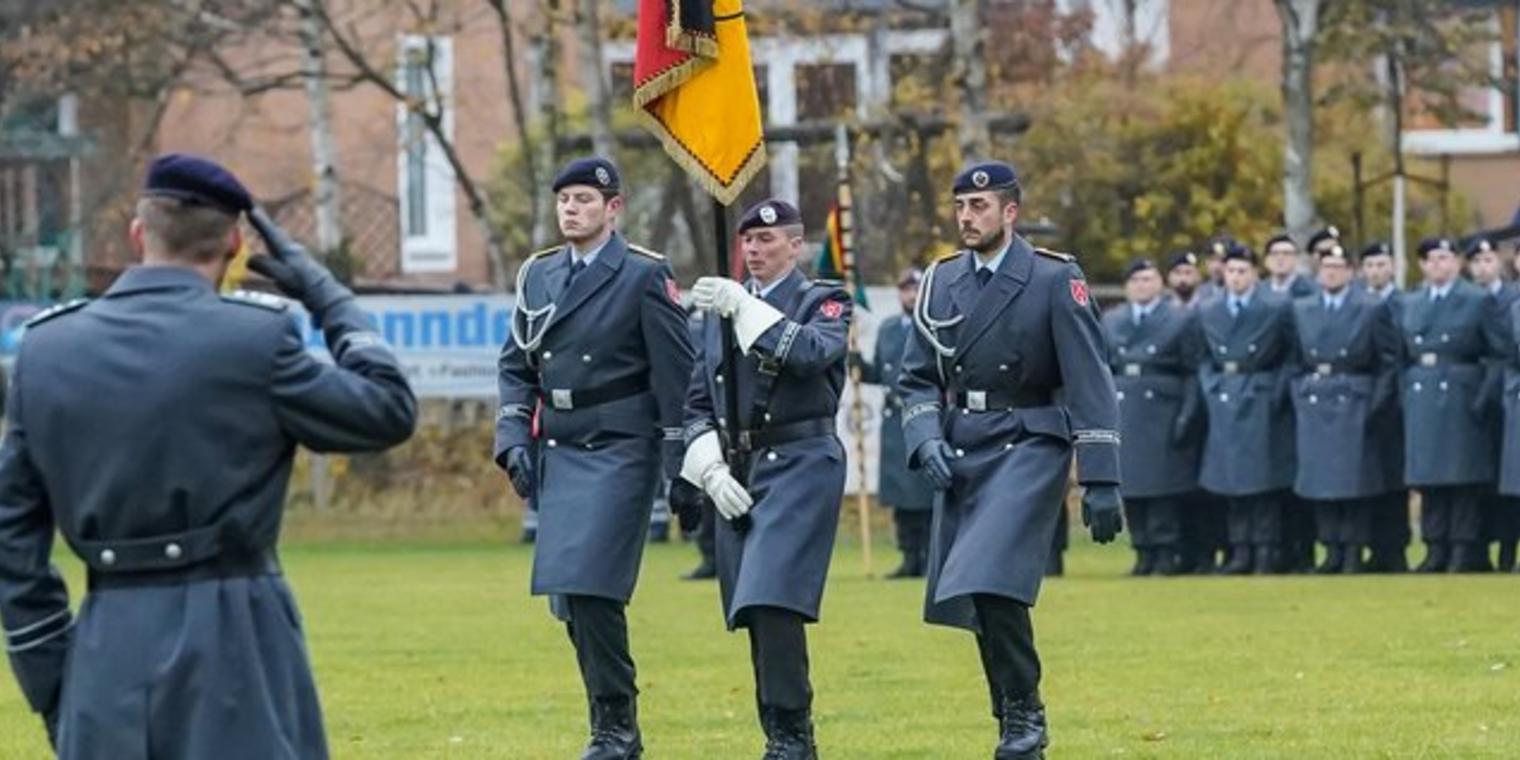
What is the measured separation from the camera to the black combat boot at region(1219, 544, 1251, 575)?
2658 centimetres

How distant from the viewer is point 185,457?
845 centimetres

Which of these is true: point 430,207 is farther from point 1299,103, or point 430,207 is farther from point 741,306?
point 741,306

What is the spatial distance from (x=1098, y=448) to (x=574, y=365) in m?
1.90

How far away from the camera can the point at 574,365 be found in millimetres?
13938

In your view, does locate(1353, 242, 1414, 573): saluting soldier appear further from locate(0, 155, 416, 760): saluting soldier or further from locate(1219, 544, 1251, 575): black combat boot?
locate(0, 155, 416, 760): saluting soldier

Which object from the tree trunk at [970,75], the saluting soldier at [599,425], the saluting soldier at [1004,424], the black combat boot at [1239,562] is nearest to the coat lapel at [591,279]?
the saluting soldier at [599,425]

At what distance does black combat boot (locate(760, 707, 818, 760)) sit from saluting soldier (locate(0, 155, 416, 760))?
16.3 ft

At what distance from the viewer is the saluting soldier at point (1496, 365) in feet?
81.5

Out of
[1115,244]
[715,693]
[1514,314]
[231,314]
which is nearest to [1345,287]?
[1514,314]

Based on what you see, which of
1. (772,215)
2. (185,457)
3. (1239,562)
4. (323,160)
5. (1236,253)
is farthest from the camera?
(323,160)

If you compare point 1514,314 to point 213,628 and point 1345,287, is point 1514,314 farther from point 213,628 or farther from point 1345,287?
point 213,628

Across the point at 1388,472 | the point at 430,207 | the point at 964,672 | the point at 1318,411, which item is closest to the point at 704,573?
the point at 1318,411

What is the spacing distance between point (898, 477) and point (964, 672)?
9.29 metres

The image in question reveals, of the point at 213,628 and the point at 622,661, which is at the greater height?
the point at 213,628
